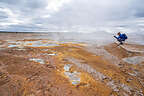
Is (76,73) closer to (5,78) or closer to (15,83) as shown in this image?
(15,83)

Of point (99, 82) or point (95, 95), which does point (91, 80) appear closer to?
point (99, 82)

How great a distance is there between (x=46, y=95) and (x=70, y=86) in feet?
3.14

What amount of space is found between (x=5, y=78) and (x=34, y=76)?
4.02 ft

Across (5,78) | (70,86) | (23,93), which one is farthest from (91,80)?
(5,78)

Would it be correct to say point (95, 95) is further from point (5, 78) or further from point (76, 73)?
point (5, 78)

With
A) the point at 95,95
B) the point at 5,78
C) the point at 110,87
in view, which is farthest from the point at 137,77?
the point at 5,78

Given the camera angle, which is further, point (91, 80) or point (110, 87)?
point (91, 80)

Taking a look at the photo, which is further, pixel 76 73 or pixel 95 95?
pixel 76 73

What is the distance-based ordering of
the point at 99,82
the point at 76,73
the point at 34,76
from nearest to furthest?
the point at 99,82
the point at 34,76
the point at 76,73

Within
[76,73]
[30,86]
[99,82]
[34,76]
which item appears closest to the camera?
[30,86]

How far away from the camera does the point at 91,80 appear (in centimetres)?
407

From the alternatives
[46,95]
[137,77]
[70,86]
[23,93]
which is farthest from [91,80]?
[23,93]

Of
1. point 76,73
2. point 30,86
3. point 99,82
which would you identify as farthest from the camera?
point 76,73

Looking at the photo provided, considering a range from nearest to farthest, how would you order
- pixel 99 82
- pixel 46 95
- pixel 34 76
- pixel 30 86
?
pixel 46 95
pixel 30 86
pixel 99 82
pixel 34 76
